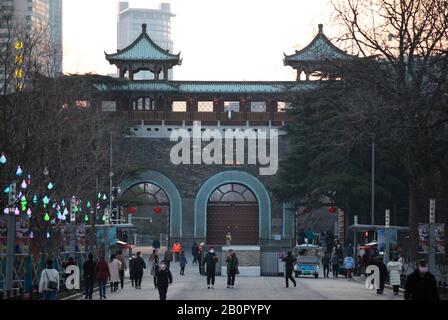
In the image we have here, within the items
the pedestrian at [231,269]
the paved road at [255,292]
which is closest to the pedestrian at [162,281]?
the paved road at [255,292]

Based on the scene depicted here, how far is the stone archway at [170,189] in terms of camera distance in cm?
7619

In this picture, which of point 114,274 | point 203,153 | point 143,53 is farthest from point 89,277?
point 143,53

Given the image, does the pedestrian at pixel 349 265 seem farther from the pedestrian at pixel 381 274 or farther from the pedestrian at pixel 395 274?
the pedestrian at pixel 395 274

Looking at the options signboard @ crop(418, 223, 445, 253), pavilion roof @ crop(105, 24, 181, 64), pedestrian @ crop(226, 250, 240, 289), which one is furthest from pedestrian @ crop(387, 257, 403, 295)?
→ pavilion roof @ crop(105, 24, 181, 64)

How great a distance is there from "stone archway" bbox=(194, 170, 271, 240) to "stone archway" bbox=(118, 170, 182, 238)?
44.2 inches

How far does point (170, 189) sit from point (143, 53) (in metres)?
10.9

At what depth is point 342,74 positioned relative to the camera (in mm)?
40281

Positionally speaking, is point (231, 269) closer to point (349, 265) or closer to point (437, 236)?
point (437, 236)

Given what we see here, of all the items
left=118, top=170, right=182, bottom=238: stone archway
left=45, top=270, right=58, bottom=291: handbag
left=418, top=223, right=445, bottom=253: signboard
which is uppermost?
left=118, top=170, right=182, bottom=238: stone archway

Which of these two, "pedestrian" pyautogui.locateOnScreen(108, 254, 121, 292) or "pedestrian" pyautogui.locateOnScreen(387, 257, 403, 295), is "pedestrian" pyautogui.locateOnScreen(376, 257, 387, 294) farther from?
"pedestrian" pyautogui.locateOnScreen(108, 254, 121, 292)

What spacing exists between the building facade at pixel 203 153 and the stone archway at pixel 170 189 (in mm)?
66

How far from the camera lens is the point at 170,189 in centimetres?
7775

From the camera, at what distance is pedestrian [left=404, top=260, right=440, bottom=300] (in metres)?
20.7
